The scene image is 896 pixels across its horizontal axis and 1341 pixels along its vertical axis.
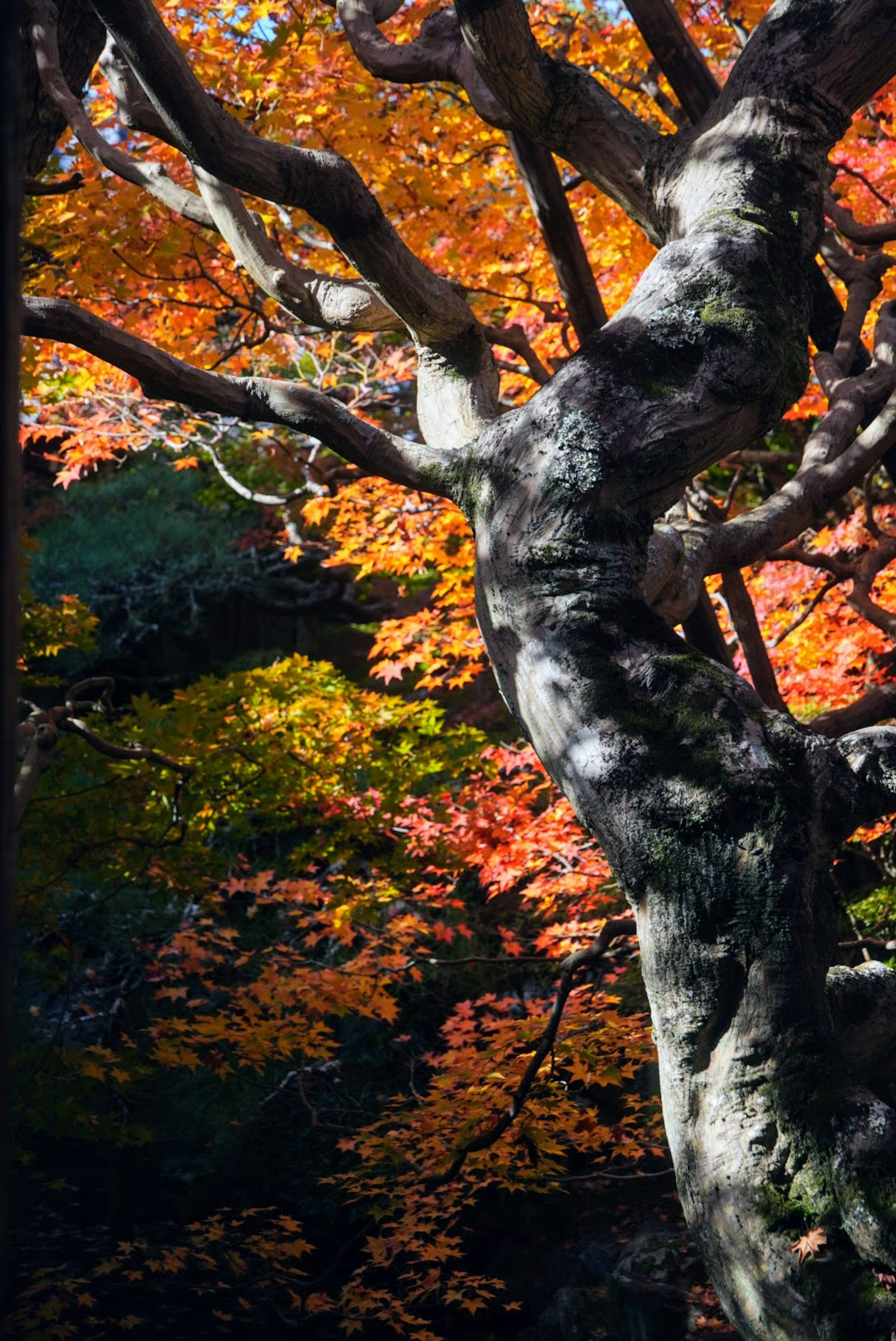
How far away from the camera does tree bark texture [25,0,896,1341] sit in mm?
1789

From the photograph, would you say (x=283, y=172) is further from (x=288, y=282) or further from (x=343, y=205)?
(x=288, y=282)

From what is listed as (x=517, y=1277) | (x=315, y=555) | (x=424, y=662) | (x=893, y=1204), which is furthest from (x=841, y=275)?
(x=315, y=555)

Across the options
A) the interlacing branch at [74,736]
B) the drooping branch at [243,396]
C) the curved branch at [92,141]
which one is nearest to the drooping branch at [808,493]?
the drooping branch at [243,396]

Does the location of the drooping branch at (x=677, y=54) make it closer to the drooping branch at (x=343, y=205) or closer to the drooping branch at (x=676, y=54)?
the drooping branch at (x=676, y=54)

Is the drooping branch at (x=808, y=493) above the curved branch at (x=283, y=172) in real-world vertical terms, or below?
below

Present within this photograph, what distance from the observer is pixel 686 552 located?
3043 mm

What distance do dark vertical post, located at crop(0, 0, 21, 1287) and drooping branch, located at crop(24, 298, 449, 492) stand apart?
1.75m

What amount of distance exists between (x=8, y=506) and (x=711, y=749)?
1434 mm

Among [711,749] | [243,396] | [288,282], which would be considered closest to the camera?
[711,749]

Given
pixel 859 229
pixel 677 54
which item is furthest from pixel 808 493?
pixel 677 54

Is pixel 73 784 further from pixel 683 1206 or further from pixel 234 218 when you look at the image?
pixel 683 1206

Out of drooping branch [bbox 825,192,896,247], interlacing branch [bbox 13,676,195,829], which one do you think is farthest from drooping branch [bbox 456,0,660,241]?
interlacing branch [bbox 13,676,195,829]

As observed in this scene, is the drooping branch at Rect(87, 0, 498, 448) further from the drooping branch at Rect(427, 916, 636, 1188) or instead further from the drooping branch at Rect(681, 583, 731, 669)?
the drooping branch at Rect(427, 916, 636, 1188)

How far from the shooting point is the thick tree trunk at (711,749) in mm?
1752
